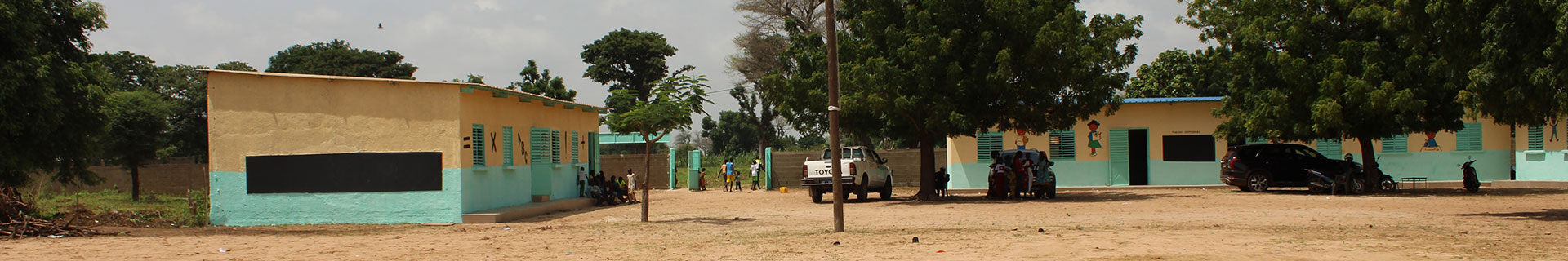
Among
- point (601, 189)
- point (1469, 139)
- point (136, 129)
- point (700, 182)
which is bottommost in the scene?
point (700, 182)

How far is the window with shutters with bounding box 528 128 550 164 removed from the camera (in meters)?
22.1

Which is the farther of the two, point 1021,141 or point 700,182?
point 700,182

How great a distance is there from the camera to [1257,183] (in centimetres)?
2525

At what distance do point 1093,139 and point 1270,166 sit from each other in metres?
5.85

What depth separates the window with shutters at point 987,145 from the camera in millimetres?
30625

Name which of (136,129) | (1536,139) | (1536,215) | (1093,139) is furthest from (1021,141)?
(136,129)

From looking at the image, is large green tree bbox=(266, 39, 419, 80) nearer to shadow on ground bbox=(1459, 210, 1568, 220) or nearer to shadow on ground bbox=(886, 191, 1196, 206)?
shadow on ground bbox=(886, 191, 1196, 206)

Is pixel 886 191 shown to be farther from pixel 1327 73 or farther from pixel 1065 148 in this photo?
pixel 1327 73

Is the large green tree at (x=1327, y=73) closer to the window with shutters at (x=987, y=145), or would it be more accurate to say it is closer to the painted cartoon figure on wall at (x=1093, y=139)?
the painted cartoon figure on wall at (x=1093, y=139)

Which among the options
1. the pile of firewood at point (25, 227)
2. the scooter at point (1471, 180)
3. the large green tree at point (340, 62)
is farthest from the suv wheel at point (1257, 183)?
the large green tree at point (340, 62)

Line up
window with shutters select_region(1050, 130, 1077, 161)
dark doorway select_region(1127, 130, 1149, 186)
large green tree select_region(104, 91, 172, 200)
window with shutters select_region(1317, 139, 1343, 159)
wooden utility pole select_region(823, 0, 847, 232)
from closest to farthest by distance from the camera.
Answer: wooden utility pole select_region(823, 0, 847, 232)
window with shutters select_region(1317, 139, 1343, 159)
window with shutters select_region(1050, 130, 1077, 161)
dark doorway select_region(1127, 130, 1149, 186)
large green tree select_region(104, 91, 172, 200)

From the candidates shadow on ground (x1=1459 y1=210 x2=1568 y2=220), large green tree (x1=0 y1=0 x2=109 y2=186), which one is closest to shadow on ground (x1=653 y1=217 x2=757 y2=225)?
shadow on ground (x1=1459 y1=210 x2=1568 y2=220)

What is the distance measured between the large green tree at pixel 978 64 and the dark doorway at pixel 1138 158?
8186 mm

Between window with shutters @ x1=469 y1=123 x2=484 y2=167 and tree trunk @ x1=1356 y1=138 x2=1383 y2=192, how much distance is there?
17833 mm
